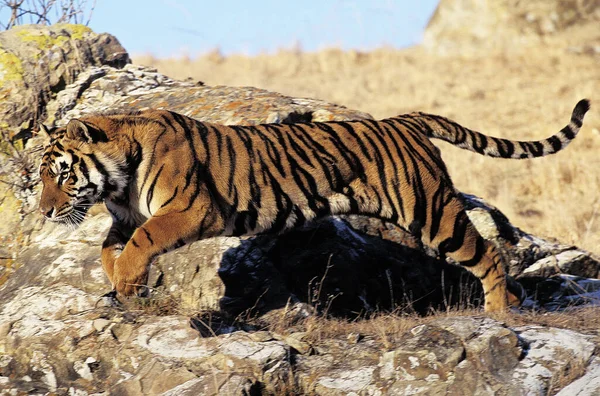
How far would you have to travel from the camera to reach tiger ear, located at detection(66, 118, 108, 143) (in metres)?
5.34

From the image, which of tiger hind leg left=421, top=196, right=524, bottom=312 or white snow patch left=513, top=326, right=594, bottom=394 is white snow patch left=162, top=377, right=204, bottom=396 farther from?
tiger hind leg left=421, top=196, right=524, bottom=312

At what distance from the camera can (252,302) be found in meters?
6.09

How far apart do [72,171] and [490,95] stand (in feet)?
47.2

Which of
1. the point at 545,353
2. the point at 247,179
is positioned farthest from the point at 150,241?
the point at 545,353

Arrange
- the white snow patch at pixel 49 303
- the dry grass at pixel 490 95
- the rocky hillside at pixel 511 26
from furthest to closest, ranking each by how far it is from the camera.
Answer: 1. the rocky hillside at pixel 511 26
2. the dry grass at pixel 490 95
3. the white snow patch at pixel 49 303

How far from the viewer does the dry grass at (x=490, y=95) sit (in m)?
12.5

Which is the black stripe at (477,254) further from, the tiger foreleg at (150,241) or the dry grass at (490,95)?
the dry grass at (490,95)

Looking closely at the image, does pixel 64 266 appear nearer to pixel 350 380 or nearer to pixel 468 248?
pixel 350 380

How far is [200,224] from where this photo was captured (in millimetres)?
5336

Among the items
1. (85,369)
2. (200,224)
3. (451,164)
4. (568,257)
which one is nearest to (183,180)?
(200,224)

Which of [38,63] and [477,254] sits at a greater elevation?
[38,63]

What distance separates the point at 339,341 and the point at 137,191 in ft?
5.39

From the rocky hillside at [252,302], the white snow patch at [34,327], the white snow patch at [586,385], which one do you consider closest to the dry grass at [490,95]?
the rocky hillside at [252,302]

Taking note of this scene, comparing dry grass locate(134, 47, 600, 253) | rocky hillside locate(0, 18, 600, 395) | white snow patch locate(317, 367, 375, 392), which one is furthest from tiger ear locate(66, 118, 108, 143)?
dry grass locate(134, 47, 600, 253)
